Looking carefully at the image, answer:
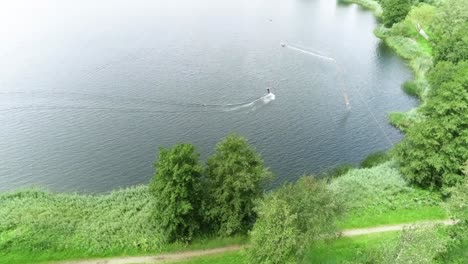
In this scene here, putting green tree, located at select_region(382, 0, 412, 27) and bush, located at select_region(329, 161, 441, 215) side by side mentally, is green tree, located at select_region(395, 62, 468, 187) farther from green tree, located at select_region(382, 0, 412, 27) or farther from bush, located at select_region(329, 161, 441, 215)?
green tree, located at select_region(382, 0, 412, 27)

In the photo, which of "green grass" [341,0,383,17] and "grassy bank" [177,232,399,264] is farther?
"green grass" [341,0,383,17]

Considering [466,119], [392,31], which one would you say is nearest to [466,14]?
[392,31]

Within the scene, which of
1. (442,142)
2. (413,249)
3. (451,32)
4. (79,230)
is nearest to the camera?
(413,249)

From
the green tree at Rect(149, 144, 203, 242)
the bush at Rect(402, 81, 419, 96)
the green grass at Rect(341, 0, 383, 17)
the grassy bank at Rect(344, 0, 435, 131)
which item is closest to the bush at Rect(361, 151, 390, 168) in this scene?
the grassy bank at Rect(344, 0, 435, 131)

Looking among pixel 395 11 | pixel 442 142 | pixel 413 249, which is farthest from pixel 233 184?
pixel 395 11

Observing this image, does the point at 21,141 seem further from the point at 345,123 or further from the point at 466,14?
the point at 466,14

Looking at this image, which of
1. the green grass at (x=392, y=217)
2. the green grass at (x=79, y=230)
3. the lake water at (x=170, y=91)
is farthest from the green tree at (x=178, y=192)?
the green grass at (x=392, y=217)

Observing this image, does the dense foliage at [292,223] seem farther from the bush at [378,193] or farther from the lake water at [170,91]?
the lake water at [170,91]

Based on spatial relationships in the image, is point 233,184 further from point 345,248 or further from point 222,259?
point 345,248
